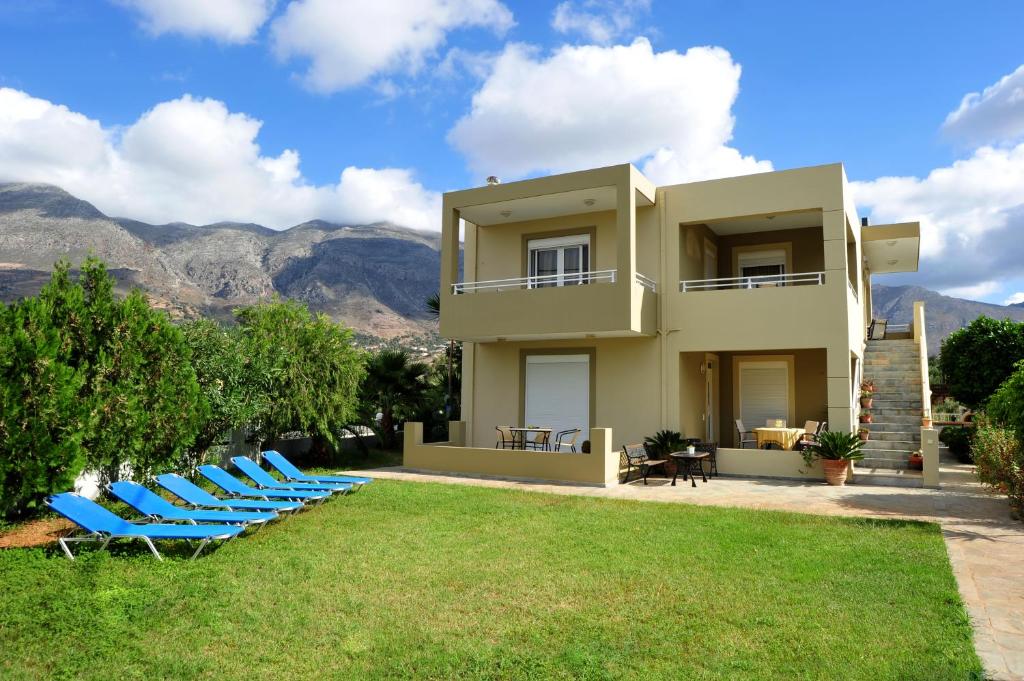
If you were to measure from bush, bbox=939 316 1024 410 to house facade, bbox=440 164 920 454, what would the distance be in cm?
271

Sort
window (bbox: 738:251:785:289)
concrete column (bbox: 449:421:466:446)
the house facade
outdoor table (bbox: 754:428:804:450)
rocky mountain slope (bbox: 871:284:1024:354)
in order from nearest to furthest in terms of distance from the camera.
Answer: the house facade < outdoor table (bbox: 754:428:804:450) < concrete column (bbox: 449:421:466:446) < window (bbox: 738:251:785:289) < rocky mountain slope (bbox: 871:284:1024:354)

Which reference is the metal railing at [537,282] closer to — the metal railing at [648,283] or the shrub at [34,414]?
the metal railing at [648,283]

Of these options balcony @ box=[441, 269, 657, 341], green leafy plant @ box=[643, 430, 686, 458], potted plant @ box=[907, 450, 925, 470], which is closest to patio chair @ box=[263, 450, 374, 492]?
balcony @ box=[441, 269, 657, 341]

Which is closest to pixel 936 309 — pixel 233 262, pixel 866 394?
pixel 233 262

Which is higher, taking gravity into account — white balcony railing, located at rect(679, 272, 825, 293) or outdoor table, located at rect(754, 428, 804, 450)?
white balcony railing, located at rect(679, 272, 825, 293)

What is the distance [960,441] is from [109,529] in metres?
20.8

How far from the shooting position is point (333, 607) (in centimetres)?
608

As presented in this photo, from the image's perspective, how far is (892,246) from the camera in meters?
22.0

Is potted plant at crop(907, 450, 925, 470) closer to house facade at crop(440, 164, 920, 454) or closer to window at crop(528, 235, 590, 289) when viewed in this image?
house facade at crop(440, 164, 920, 454)

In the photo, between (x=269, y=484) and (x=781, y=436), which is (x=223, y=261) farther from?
(x=781, y=436)

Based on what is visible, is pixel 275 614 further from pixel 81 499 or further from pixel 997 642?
pixel 997 642

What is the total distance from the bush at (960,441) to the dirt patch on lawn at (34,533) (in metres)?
20.8

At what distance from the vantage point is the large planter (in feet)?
45.9

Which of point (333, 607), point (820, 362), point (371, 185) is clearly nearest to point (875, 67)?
point (820, 362)
